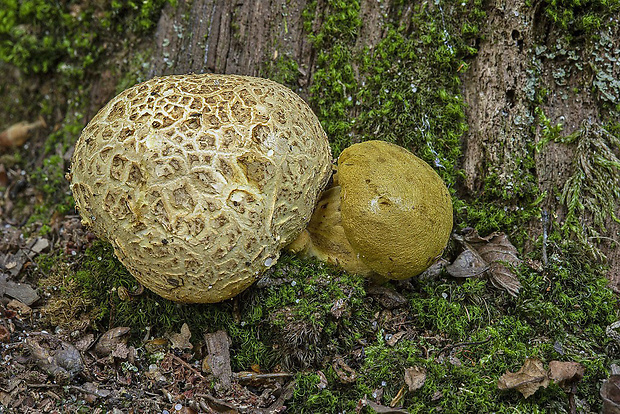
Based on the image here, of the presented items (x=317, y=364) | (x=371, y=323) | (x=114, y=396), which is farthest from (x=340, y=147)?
(x=114, y=396)

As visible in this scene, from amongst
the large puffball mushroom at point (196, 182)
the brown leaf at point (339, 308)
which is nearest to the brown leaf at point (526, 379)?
the brown leaf at point (339, 308)

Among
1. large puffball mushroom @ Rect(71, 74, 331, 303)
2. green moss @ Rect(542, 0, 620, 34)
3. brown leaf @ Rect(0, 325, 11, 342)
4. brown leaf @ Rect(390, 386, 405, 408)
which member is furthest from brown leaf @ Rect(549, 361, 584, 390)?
brown leaf @ Rect(0, 325, 11, 342)

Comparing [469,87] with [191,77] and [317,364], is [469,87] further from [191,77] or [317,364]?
[317,364]

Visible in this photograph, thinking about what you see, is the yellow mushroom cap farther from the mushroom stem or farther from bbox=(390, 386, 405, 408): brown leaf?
bbox=(390, 386, 405, 408): brown leaf

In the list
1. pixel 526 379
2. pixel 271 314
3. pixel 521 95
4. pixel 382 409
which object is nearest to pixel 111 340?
pixel 271 314

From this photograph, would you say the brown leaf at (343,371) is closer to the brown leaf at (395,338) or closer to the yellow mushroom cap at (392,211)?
the brown leaf at (395,338)

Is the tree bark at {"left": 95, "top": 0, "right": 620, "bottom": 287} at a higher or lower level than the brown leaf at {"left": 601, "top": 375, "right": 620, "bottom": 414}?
higher

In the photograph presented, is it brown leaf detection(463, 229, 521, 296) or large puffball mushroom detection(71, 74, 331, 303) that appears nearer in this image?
large puffball mushroom detection(71, 74, 331, 303)

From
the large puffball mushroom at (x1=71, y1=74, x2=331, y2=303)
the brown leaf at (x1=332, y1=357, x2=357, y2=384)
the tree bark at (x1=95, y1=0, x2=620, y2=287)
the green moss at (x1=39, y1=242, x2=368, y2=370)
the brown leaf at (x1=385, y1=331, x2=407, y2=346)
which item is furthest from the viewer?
the tree bark at (x1=95, y1=0, x2=620, y2=287)
